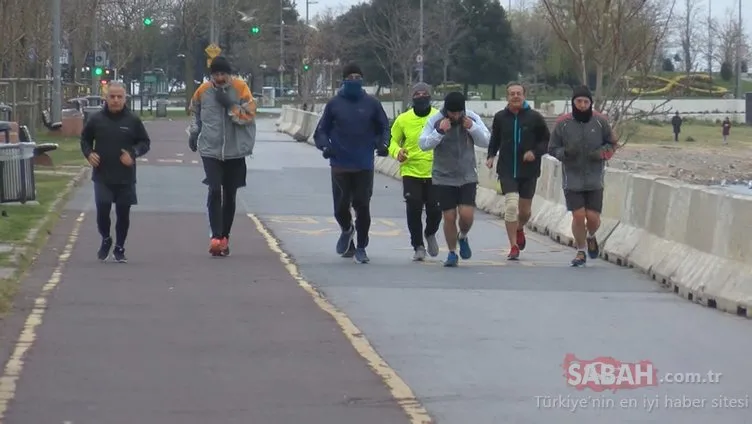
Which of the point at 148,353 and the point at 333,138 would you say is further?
the point at 333,138

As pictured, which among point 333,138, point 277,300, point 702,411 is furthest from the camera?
point 333,138

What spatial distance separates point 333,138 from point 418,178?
39.5 inches

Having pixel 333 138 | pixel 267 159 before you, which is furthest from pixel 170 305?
pixel 267 159

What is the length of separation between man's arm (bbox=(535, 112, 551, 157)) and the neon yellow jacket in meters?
1.09

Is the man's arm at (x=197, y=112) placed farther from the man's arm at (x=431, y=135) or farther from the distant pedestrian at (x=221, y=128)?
the man's arm at (x=431, y=135)

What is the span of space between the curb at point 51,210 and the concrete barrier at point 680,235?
6.03m

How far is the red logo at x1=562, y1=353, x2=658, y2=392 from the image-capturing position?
27.6ft

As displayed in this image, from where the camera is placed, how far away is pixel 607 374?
28.5ft

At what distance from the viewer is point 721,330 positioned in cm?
1071

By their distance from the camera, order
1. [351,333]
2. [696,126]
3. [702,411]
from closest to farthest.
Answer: [702,411] < [351,333] < [696,126]

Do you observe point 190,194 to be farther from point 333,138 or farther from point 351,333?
point 351,333

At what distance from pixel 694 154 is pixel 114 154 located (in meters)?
49.6

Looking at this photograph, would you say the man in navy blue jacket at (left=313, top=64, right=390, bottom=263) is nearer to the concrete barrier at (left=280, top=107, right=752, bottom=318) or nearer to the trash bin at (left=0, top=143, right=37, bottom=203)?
the concrete barrier at (left=280, top=107, right=752, bottom=318)

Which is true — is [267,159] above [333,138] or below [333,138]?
below
